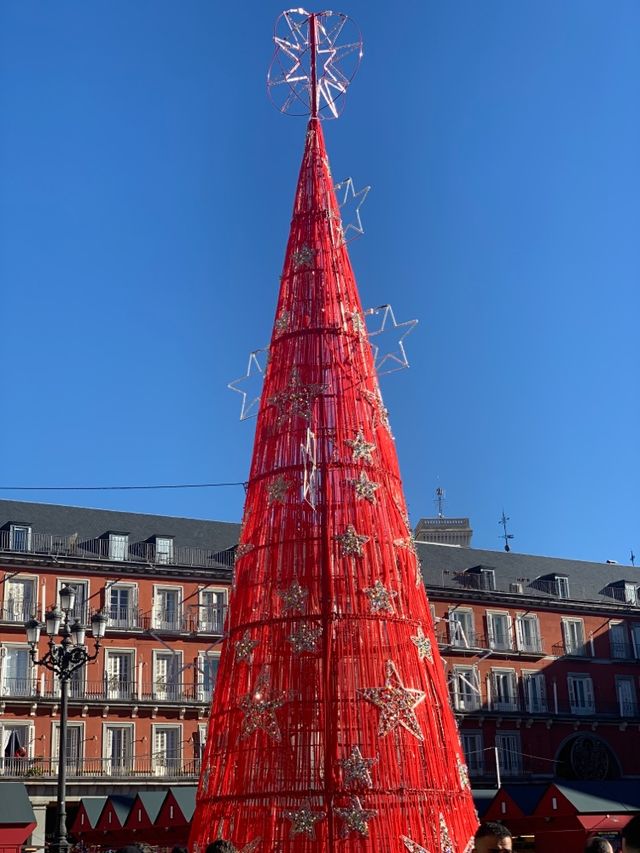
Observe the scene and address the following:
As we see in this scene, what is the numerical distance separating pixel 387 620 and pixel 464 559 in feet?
135

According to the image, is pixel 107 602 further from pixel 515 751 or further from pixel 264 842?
pixel 264 842

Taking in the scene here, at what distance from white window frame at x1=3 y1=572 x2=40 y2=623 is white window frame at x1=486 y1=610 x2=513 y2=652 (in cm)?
2044

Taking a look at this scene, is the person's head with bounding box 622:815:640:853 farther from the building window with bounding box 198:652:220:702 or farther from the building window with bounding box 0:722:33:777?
the building window with bounding box 198:652:220:702

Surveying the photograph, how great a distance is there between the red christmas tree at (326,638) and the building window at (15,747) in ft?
92.2

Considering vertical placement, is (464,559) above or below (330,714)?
above

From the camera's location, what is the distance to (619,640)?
5659cm

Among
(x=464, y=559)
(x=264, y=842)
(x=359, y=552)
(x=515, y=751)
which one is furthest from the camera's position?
(x=464, y=559)

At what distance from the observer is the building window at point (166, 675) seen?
45.5 m

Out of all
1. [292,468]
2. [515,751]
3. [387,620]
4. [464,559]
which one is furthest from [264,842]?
[464,559]

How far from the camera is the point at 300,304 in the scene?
57.3ft

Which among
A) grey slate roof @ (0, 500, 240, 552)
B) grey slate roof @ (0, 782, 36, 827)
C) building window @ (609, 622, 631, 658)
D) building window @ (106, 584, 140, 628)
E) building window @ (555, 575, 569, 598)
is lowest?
grey slate roof @ (0, 782, 36, 827)

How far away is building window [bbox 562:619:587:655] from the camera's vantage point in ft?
180

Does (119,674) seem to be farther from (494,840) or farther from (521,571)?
(494,840)

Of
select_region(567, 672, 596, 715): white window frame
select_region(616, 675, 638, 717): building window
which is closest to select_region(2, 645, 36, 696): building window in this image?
select_region(567, 672, 596, 715): white window frame
